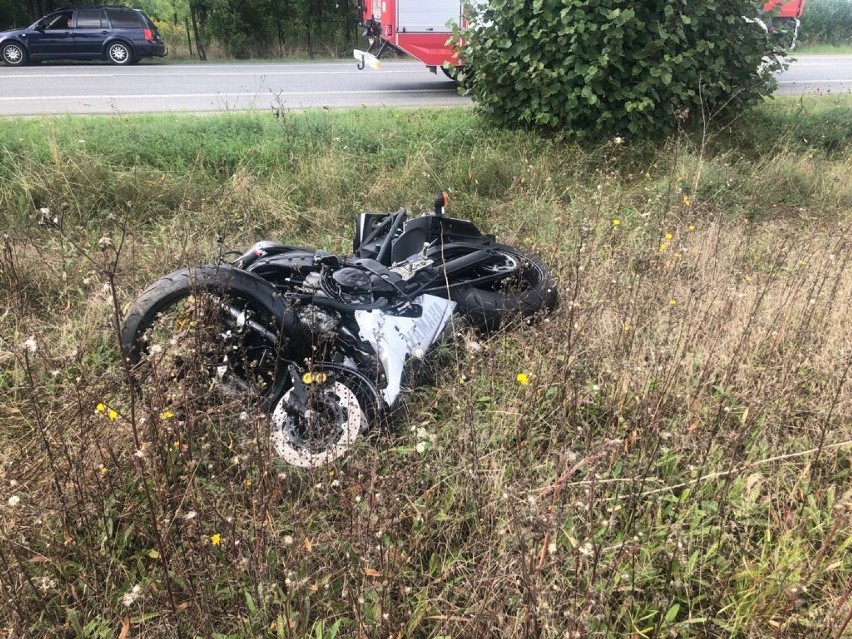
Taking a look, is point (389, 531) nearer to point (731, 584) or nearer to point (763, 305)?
point (731, 584)

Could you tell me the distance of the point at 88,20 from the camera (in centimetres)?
1376

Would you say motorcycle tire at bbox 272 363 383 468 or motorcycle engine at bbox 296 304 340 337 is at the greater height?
motorcycle engine at bbox 296 304 340 337

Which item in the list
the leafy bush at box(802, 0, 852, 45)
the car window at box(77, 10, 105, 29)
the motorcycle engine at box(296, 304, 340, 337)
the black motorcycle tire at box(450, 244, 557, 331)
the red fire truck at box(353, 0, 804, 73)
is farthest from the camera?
the leafy bush at box(802, 0, 852, 45)

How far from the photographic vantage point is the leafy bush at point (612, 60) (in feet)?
18.9

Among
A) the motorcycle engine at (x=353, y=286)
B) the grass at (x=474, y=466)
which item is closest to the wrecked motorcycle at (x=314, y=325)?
the motorcycle engine at (x=353, y=286)

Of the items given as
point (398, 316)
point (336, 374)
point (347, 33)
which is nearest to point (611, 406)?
point (398, 316)

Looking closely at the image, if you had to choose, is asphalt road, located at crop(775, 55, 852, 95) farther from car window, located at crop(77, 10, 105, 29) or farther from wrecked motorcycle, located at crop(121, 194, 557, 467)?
car window, located at crop(77, 10, 105, 29)

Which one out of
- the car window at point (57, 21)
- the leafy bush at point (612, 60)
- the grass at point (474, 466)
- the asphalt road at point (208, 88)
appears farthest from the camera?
the car window at point (57, 21)

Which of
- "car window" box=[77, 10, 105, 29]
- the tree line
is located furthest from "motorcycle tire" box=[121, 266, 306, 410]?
the tree line

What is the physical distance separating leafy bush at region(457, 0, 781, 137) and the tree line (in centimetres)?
1311

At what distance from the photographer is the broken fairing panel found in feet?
9.54

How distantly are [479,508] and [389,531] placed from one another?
14.2 inches

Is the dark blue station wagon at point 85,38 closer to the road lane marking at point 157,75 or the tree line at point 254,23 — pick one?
the road lane marking at point 157,75

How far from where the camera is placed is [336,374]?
2.83m
